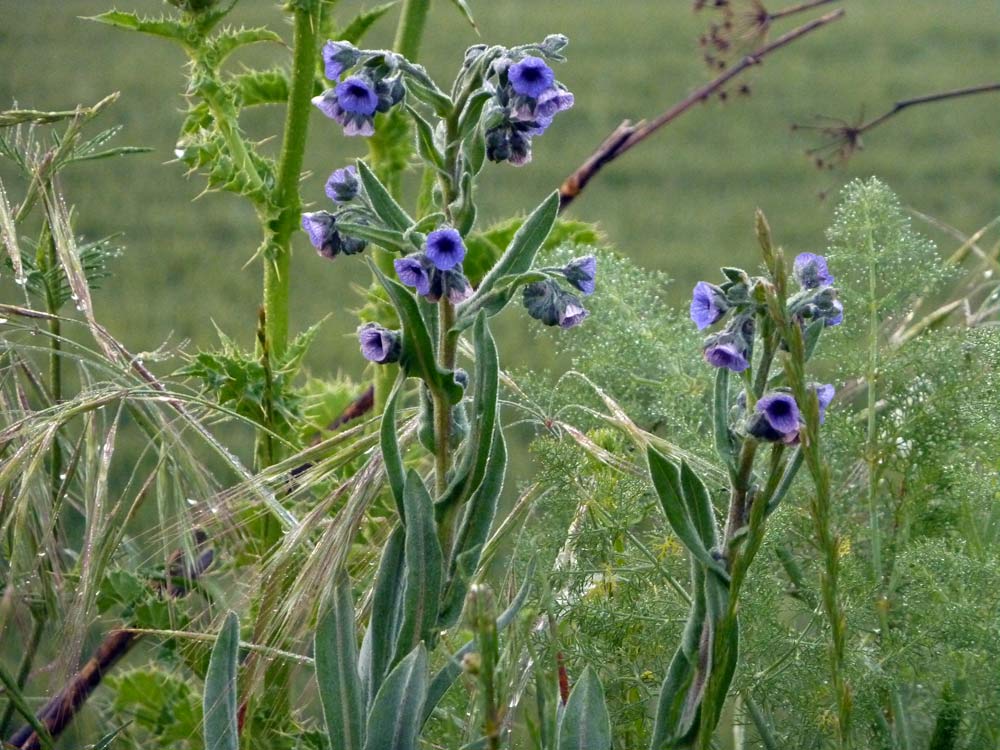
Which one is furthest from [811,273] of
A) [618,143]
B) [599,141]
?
[599,141]

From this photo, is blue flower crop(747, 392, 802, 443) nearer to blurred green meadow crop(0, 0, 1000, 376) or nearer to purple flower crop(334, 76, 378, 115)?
purple flower crop(334, 76, 378, 115)

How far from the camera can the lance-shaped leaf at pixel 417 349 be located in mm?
600

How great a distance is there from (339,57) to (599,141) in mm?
2516

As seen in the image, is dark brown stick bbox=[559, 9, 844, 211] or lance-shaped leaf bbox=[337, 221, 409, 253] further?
dark brown stick bbox=[559, 9, 844, 211]

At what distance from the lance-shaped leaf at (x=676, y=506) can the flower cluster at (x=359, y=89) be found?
215mm

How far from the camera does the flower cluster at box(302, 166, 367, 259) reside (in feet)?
2.09

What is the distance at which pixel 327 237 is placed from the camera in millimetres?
642

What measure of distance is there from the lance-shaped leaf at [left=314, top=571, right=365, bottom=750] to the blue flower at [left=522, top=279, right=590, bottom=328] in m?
0.18

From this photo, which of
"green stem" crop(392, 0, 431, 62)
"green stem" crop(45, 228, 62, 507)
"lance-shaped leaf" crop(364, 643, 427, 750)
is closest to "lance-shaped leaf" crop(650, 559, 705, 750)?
"lance-shaped leaf" crop(364, 643, 427, 750)

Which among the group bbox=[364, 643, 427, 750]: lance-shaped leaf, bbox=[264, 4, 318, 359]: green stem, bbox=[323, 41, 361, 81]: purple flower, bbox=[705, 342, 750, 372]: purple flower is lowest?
bbox=[364, 643, 427, 750]: lance-shaped leaf

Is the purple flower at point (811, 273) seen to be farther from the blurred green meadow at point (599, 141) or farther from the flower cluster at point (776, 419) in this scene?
the blurred green meadow at point (599, 141)

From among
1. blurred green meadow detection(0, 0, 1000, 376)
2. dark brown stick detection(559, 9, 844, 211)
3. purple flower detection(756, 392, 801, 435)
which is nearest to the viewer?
purple flower detection(756, 392, 801, 435)

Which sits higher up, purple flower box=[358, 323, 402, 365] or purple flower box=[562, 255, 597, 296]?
purple flower box=[562, 255, 597, 296]

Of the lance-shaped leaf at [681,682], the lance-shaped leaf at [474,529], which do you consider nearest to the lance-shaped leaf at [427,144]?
the lance-shaped leaf at [474,529]
